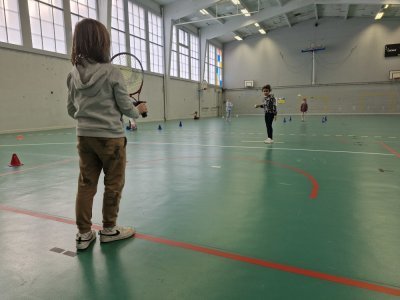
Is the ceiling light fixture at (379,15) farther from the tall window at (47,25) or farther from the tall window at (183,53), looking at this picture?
the tall window at (47,25)

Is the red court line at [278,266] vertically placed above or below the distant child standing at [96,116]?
below

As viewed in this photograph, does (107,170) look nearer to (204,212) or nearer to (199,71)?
(204,212)

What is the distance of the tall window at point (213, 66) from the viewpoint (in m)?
33.3

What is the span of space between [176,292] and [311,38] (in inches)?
1382

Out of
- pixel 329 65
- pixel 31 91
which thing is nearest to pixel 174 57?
pixel 31 91

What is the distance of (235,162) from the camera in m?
5.90

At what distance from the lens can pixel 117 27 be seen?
2044cm

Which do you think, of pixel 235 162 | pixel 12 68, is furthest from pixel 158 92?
pixel 235 162

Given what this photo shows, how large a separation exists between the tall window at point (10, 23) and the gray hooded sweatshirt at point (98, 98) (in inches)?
581

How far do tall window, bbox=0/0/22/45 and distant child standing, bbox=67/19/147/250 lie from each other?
1473cm

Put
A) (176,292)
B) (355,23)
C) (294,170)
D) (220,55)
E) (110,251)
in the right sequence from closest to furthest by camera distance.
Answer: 1. (176,292)
2. (110,251)
3. (294,170)
4. (355,23)
5. (220,55)

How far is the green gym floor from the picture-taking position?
6.11 feet

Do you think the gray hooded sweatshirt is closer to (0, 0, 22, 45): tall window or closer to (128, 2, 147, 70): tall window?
(0, 0, 22, 45): tall window

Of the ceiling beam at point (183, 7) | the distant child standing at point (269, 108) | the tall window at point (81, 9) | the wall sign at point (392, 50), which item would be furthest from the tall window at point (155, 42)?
the wall sign at point (392, 50)
